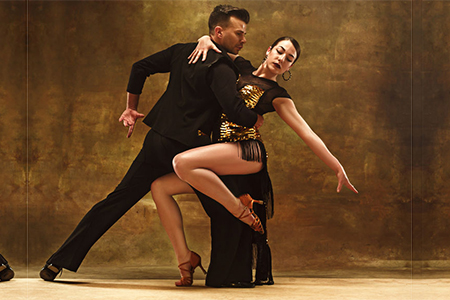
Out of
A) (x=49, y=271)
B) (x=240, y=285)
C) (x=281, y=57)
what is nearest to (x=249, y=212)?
(x=240, y=285)

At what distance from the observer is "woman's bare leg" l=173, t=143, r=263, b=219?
136 inches

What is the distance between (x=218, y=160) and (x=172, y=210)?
1.56ft

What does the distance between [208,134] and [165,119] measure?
278 millimetres

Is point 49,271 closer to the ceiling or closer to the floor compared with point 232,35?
closer to the floor

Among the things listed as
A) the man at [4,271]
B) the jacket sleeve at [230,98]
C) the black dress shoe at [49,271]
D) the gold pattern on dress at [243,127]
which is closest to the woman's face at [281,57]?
the gold pattern on dress at [243,127]

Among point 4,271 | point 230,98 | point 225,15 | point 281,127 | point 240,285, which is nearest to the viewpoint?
point 230,98

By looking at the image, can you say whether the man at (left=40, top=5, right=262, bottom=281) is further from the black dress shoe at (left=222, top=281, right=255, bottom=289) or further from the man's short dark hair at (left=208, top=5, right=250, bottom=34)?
the black dress shoe at (left=222, top=281, right=255, bottom=289)

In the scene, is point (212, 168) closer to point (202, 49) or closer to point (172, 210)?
point (172, 210)

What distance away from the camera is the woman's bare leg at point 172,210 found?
145 inches

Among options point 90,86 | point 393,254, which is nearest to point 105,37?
point 90,86

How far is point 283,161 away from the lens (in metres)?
5.29

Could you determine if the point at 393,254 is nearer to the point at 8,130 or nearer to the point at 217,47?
the point at 217,47

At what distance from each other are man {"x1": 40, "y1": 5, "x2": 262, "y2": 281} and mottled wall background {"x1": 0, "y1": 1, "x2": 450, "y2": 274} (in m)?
1.58

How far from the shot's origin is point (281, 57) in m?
3.66
